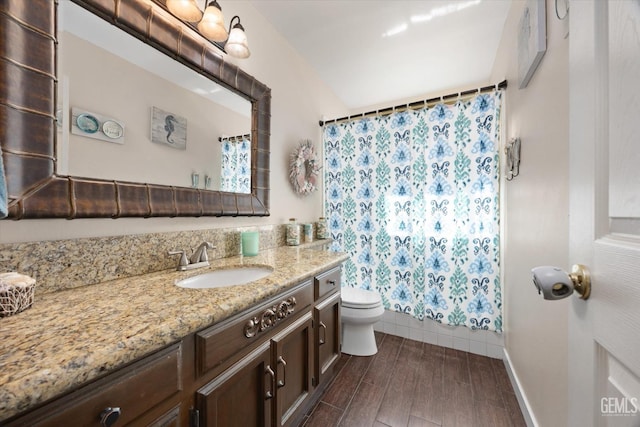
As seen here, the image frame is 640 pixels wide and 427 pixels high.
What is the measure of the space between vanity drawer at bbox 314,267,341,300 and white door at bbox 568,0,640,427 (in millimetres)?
960

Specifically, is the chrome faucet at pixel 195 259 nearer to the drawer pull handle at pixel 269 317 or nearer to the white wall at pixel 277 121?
the white wall at pixel 277 121

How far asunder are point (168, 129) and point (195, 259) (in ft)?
2.10

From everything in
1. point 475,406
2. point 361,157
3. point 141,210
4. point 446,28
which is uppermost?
point 446,28

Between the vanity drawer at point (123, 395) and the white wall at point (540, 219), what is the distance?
1277 millimetres

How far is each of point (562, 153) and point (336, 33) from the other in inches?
63.8

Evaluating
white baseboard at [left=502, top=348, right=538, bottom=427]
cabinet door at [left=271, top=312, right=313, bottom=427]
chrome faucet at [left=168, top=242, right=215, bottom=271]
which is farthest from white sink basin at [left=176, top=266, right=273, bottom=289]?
white baseboard at [left=502, top=348, right=538, bottom=427]

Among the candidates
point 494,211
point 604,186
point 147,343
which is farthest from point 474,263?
point 147,343

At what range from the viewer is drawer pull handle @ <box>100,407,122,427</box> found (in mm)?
479

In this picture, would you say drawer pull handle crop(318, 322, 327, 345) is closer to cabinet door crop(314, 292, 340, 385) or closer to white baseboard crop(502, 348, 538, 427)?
cabinet door crop(314, 292, 340, 385)

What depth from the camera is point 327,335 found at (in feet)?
4.84

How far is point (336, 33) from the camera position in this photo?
1790 millimetres

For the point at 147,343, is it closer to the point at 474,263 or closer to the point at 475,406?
the point at 475,406

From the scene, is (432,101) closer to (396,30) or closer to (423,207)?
(396,30)

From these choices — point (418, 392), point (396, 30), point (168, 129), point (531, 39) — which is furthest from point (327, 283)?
point (396, 30)
